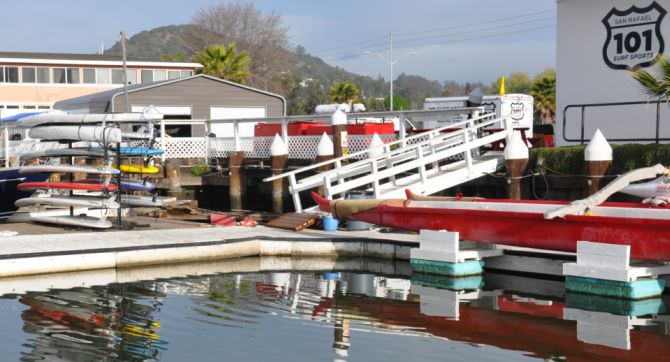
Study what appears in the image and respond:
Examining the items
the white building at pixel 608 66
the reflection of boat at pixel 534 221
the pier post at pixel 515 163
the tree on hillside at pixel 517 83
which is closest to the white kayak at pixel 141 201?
the reflection of boat at pixel 534 221

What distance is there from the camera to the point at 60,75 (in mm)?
54844

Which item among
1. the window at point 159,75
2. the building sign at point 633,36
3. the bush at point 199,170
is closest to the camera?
the building sign at point 633,36

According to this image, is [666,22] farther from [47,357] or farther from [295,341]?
[47,357]

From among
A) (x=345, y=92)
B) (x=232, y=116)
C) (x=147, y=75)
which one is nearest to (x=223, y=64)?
(x=147, y=75)

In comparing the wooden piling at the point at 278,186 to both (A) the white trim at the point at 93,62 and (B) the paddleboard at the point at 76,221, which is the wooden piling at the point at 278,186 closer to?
(B) the paddleboard at the point at 76,221

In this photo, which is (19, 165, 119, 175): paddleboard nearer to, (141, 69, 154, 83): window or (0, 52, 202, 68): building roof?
(0, 52, 202, 68): building roof

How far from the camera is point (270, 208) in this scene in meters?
26.3

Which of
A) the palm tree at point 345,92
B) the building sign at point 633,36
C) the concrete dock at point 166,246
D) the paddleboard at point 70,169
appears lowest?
the concrete dock at point 166,246

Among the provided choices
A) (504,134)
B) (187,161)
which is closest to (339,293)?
(504,134)

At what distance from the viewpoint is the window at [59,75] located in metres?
54.6

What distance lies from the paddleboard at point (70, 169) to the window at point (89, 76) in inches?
1454

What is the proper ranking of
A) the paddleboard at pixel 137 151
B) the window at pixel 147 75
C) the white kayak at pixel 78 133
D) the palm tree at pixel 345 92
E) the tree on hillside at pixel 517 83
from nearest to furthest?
the white kayak at pixel 78 133, the paddleboard at pixel 137 151, the window at pixel 147 75, the palm tree at pixel 345 92, the tree on hillside at pixel 517 83

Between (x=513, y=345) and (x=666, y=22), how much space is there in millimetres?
10843

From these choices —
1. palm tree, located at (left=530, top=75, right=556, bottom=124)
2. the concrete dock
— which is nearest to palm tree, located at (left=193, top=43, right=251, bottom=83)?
palm tree, located at (left=530, top=75, right=556, bottom=124)
